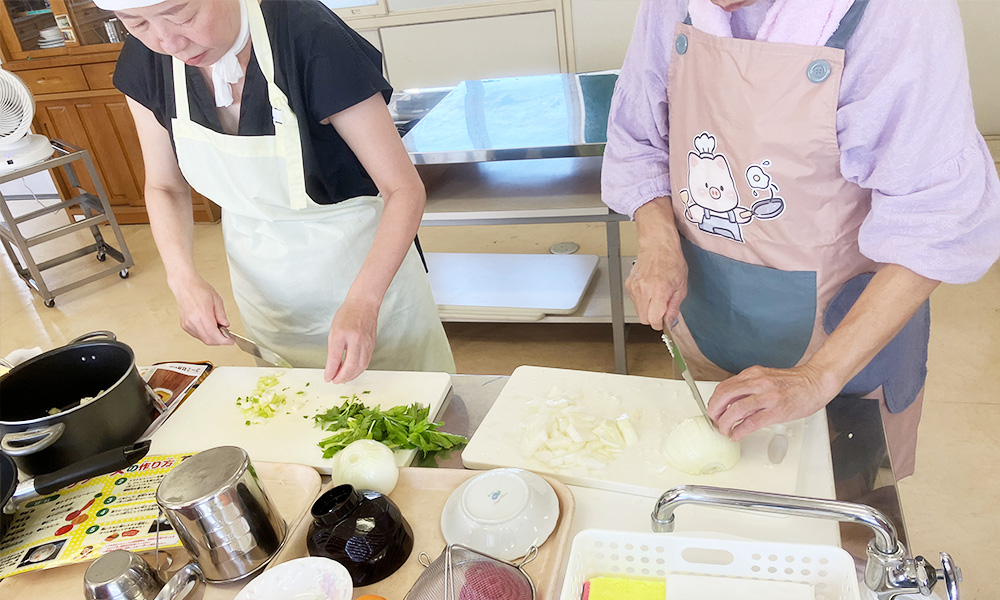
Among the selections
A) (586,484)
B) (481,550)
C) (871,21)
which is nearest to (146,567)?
(481,550)

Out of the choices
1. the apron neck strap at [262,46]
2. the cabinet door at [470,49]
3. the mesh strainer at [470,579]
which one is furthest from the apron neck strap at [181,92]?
the cabinet door at [470,49]

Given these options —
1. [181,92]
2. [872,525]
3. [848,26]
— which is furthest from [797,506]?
[181,92]

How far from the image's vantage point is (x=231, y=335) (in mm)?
1410

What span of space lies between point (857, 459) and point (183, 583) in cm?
89

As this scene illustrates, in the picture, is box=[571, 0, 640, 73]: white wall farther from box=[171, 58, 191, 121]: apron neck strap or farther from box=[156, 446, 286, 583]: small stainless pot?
box=[156, 446, 286, 583]: small stainless pot

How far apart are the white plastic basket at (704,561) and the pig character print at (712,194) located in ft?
1.75

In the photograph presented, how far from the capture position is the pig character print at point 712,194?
1090mm

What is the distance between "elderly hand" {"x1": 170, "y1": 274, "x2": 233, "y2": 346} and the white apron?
13 cm

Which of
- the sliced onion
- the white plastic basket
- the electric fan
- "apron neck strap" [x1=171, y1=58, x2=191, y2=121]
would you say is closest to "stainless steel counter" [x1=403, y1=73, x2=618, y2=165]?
"apron neck strap" [x1=171, y1=58, x2=191, y2=121]

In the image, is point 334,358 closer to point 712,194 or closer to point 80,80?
point 712,194

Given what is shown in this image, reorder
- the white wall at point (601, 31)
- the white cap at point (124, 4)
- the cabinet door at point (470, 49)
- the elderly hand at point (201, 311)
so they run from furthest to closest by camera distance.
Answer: the cabinet door at point (470, 49) < the white wall at point (601, 31) < the elderly hand at point (201, 311) < the white cap at point (124, 4)

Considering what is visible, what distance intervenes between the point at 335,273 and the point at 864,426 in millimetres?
984

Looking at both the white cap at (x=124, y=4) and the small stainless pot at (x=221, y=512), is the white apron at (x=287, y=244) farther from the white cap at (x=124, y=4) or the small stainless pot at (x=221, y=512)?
the small stainless pot at (x=221, y=512)

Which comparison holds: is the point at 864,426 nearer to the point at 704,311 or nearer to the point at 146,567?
the point at 704,311
